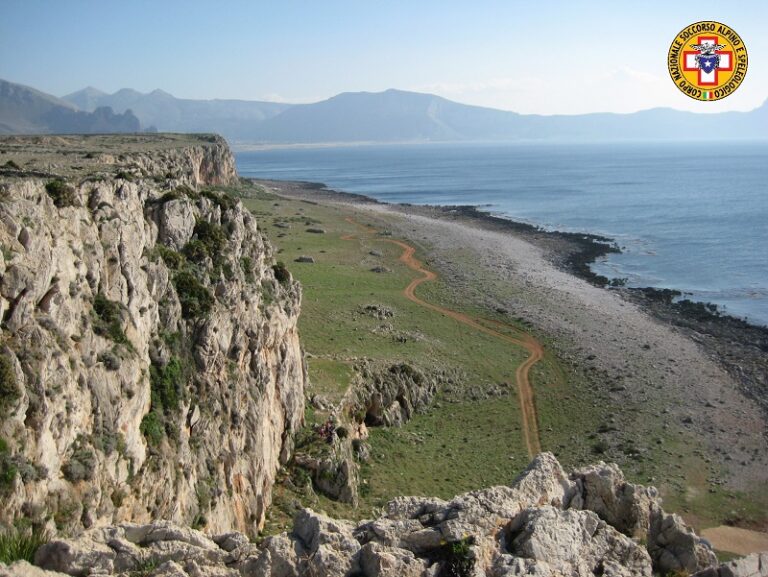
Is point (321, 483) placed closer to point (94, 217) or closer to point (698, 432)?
point (94, 217)

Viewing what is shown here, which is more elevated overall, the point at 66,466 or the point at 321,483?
the point at 66,466

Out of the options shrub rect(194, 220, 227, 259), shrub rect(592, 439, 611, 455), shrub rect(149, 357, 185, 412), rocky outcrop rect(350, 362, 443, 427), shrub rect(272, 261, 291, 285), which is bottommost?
shrub rect(592, 439, 611, 455)

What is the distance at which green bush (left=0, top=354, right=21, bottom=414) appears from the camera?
1567cm

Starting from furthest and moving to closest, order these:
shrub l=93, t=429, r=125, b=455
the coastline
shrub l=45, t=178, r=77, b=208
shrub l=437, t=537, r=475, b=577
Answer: the coastline, shrub l=45, t=178, r=77, b=208, shrub l=93, t=429, r=125, b=455, shrub l=437, t=537, r=475, b=577

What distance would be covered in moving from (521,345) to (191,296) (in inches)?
1522

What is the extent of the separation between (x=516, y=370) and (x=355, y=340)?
43.1 feet

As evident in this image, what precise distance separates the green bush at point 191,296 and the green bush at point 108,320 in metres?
4.00

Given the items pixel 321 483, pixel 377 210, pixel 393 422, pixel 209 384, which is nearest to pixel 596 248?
pixel 377 210

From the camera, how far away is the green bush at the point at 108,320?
20.1 meters

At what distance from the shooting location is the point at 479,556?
528 inches

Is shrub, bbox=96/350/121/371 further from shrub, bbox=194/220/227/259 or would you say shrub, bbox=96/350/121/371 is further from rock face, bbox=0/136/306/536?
shrub, bbox=194/220/227/259

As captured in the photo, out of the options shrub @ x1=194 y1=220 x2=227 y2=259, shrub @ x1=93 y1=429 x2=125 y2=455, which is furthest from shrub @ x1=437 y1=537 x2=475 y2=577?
shrub @ x1=194 y1=220 x2=227 y2=259

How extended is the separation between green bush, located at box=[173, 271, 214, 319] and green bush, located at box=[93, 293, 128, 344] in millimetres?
3999

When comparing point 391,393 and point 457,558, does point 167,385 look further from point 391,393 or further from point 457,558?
point 391,393
